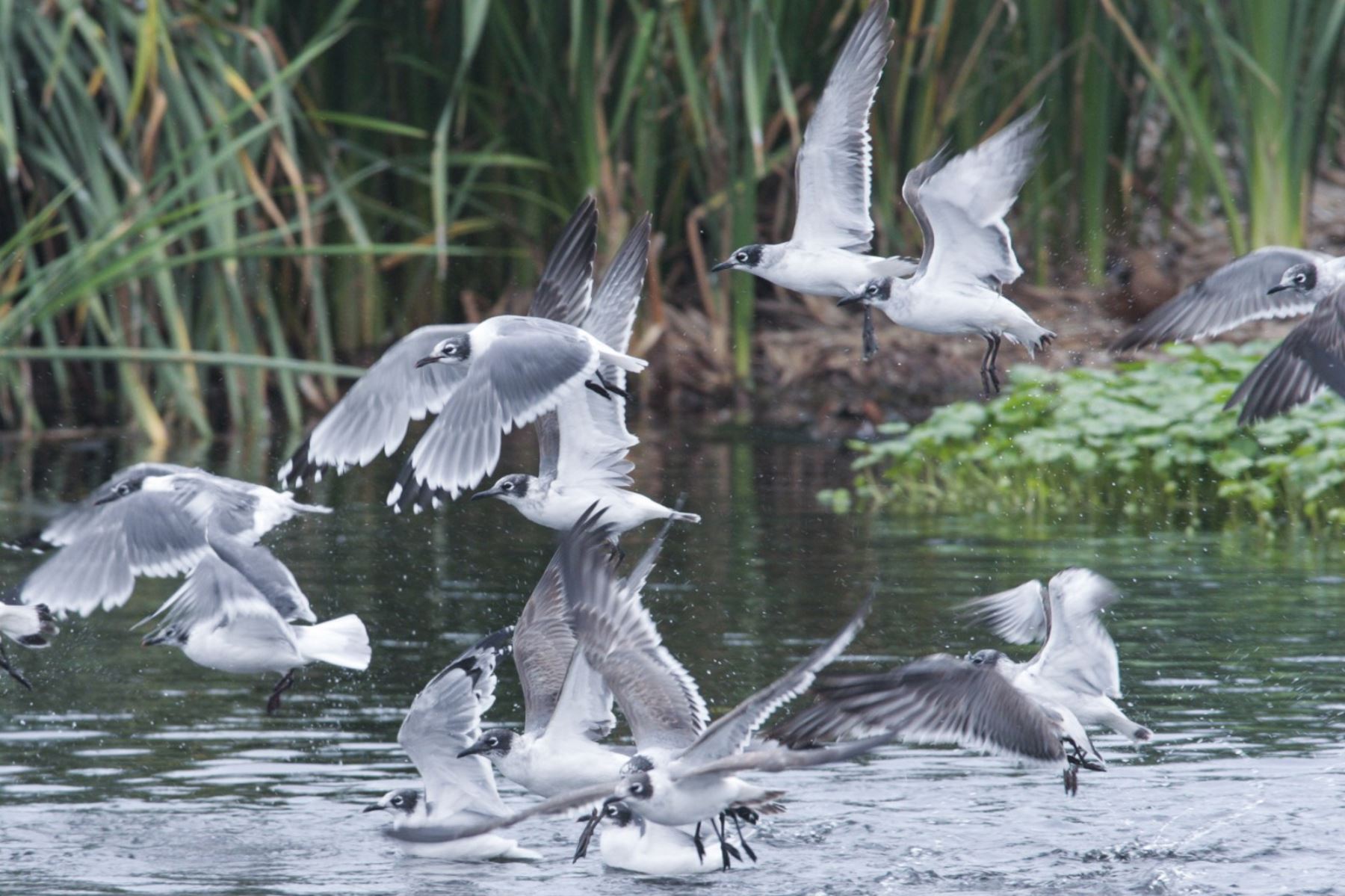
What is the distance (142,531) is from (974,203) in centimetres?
291

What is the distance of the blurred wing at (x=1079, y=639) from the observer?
6.71m

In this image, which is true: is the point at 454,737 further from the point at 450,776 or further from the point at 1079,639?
the point at 1079,639

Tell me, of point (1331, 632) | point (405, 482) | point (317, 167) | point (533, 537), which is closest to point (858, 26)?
point (405, 482)

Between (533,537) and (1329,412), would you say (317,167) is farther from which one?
(1329,412)

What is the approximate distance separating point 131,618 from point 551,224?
263 inches

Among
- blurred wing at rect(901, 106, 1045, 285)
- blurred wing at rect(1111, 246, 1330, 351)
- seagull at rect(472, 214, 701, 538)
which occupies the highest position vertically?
blurred wing at rect(901, 106, 1045, 285)

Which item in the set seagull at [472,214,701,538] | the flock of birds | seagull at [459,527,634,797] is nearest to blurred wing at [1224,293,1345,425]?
the flock of birds

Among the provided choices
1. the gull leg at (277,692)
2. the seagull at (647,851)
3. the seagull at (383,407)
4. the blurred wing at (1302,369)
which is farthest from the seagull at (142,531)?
the blurred wing at (1302,369)

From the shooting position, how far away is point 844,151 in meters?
7.92

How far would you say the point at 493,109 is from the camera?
15641mm

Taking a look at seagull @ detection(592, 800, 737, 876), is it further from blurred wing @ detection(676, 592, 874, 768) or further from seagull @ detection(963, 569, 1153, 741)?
seagull @ detection(963, 569, 1153, 741)

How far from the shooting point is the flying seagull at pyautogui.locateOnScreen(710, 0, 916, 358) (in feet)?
25.8

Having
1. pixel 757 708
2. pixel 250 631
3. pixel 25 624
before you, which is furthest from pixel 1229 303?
pixel 25 624

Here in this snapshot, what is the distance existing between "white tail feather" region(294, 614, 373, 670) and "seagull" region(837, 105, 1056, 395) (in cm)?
191
